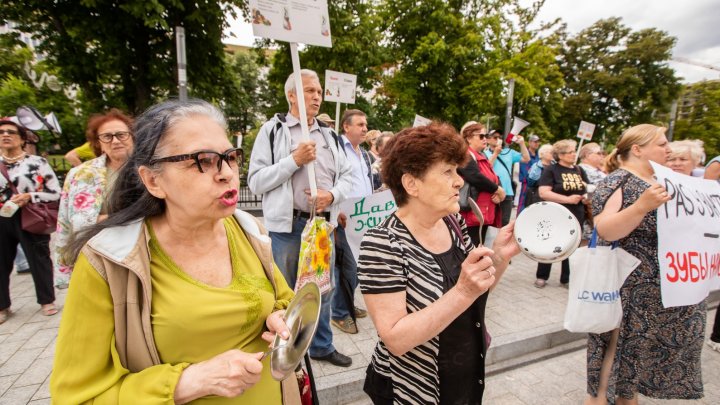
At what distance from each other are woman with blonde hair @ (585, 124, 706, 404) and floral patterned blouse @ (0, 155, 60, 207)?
5.41 meters

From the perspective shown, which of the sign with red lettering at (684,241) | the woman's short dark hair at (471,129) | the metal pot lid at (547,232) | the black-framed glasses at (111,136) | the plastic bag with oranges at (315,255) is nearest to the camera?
the metal pot lid at (547,232)

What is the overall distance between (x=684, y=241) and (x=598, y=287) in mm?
617

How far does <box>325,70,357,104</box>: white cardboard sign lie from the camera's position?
5258 mm

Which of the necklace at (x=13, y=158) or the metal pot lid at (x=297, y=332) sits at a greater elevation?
the necklace at (x=13, y=158)

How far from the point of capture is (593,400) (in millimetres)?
2570

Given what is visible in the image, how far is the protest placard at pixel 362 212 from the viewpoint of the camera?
3.92 metres

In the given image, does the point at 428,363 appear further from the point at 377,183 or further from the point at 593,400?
the point at 377,183

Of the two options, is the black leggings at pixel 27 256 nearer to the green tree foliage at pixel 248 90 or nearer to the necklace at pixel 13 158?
the necklace at pixel 13 158

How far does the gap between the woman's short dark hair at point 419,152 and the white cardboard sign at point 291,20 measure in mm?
1275

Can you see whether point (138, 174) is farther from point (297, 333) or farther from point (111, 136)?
point (111, 136)

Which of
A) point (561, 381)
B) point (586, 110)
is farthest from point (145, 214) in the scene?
point (586, 110)

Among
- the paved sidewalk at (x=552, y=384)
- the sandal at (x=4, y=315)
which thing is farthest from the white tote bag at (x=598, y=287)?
the sandal at (x=4, y=315)

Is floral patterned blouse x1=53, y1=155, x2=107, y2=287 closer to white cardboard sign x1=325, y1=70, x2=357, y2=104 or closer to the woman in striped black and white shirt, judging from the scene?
the woman in striped black and white shirt

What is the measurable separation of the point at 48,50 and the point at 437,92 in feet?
46.9
